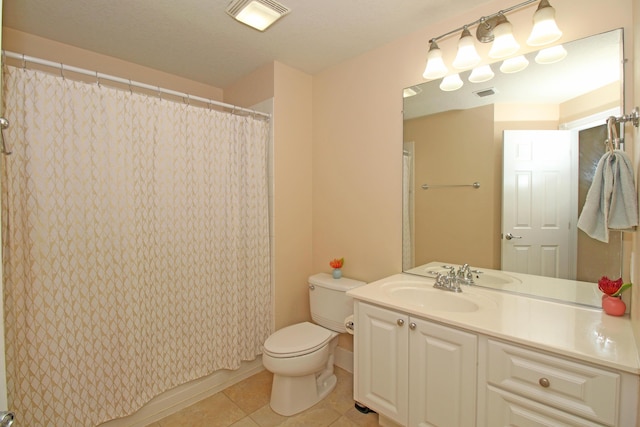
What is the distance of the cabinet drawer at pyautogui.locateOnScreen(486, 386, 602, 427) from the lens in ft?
3.51

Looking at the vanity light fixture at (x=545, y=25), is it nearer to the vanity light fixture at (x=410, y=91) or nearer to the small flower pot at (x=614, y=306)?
the vanity light fixture at (x=410, y=91)

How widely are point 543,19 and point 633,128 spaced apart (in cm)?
60

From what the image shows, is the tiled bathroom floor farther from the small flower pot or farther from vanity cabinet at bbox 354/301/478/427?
the small flower pot

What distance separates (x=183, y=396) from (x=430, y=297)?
5.50 ft

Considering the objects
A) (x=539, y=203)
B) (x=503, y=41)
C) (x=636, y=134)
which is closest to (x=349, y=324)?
(x=539, y=203)

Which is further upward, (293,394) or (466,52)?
(466,52)

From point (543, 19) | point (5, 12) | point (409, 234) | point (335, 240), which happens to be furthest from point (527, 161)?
point (5, 12)

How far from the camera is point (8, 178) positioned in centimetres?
136

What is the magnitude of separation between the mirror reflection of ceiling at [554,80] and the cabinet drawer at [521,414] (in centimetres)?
135

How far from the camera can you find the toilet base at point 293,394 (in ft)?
6.08

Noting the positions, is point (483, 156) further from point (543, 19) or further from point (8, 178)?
point (8, 178)

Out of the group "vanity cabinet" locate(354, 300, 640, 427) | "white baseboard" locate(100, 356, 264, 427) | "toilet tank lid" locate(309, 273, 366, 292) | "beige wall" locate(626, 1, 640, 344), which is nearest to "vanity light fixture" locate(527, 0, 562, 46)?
"beige wall" locate(626, 1, 640, 344)

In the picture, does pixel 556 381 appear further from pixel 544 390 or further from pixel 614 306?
pixel 614 306

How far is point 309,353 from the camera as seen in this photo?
6.07 feet
